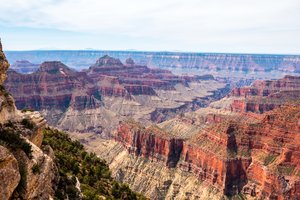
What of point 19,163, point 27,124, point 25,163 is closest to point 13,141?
point 19,163

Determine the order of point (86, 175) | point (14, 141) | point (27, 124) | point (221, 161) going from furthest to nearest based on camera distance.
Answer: point (221, 161)
point (86, 175)
point (27, 124)
point (14, 141)

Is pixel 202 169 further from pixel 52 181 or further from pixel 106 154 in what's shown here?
pixel 52 181

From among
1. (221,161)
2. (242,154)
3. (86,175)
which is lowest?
(221,161)

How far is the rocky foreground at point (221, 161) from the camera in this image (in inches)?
3607

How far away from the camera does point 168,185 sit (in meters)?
110

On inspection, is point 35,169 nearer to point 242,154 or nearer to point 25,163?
point 25,163

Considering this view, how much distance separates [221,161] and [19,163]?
7630 cm

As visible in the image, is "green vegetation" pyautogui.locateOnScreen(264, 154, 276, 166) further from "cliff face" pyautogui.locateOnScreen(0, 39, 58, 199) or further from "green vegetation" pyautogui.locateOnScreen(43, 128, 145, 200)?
"cliff face" pyautogui.locateOnScreen(0, 39, 58, 199)

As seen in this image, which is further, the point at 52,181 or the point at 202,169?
the point at 202,169

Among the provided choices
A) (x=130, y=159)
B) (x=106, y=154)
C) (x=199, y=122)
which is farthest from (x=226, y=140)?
(x=199, y=122)

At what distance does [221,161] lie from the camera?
99.4m

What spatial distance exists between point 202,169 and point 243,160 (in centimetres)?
1241

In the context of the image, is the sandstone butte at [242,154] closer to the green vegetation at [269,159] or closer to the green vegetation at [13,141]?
the green vegetation at [269,159]

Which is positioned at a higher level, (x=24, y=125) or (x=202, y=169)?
(x=24, y=125)
